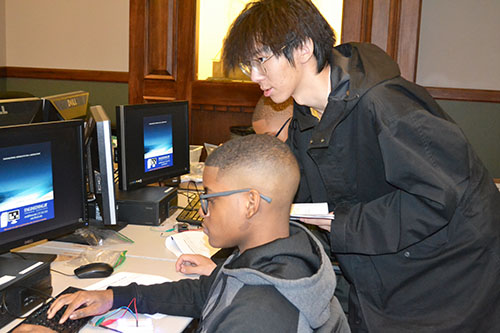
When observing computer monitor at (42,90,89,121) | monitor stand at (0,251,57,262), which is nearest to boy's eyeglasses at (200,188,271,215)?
monitor stand at (0,251,57,262)

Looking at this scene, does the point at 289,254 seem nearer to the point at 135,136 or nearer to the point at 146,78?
the point at 135,136

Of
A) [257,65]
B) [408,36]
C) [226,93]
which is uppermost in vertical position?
[408,36]

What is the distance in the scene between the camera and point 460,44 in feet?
12.2

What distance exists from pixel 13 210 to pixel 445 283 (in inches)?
49.3

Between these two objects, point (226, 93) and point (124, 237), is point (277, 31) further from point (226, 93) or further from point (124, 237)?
point (226, 93)

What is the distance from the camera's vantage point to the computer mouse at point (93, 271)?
5.17 feet

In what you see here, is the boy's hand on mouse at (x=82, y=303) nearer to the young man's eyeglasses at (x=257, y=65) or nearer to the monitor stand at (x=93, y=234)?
the monitor stand at (x=93, y=234)

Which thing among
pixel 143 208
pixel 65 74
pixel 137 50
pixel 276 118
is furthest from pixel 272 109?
pixel 65 74

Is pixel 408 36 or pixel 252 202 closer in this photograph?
pixel 252 202

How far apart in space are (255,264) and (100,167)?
97 centimetres

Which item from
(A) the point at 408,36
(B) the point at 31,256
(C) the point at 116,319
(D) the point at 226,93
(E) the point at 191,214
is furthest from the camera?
(D) the point at 226,93

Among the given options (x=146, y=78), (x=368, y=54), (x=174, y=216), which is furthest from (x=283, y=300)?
(x=146, y=78)

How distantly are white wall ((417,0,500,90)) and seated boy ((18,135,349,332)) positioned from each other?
2.89m

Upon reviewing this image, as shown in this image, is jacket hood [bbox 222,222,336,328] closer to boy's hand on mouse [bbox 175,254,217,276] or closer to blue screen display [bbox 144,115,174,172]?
boy's hand on mouse [bbox 175,254,217,276]
